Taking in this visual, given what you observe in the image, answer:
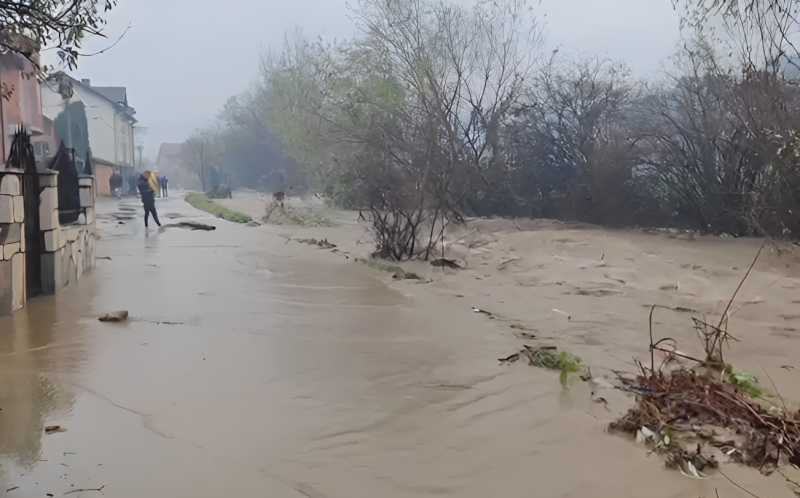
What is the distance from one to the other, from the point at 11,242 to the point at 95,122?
1253 centimetres

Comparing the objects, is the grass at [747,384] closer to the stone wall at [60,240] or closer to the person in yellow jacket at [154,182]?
the stone wall at [60,240]

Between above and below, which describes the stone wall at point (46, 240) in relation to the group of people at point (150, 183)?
below

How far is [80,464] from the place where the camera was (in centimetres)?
287

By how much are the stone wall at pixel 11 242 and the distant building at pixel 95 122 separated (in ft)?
7.43

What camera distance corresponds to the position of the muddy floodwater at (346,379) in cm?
284

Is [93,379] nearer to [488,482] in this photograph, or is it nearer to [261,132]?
[488,482]

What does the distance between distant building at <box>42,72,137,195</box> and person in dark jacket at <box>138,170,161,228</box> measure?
88 centimetres

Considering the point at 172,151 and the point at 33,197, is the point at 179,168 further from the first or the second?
the point at 33,197

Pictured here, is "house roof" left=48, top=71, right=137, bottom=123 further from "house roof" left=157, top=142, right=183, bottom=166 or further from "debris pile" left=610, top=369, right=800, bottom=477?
"debris pile" left=610, top=369, right=800, bottom=477

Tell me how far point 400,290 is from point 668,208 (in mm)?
9986

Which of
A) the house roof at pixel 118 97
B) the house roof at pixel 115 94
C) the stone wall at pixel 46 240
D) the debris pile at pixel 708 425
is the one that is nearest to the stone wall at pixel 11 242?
the stone wall at pixel 46 240

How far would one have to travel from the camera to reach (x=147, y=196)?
15031 mm

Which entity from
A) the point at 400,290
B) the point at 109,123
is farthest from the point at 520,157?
the point at 109,123

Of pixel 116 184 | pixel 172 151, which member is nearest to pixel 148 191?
pixel 116 184
